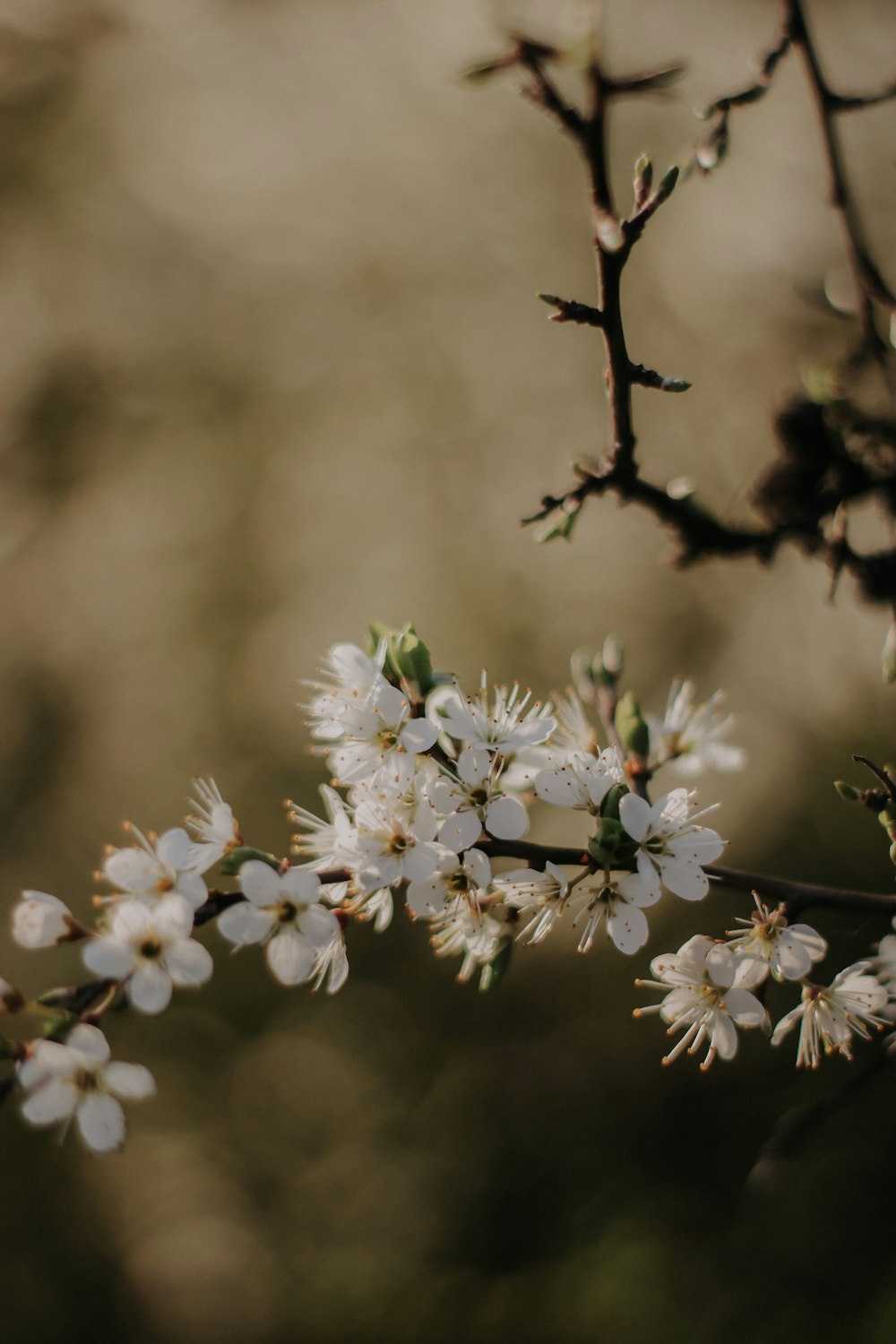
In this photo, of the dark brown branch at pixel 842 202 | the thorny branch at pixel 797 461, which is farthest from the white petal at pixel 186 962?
the dark brown branch at pixel 842 202

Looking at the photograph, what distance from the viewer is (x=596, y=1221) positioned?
329cm

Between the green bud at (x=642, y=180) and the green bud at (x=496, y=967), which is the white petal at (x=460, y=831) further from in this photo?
the green bud at (x=642, y=180)

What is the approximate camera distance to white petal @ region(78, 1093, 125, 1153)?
0.70 meters

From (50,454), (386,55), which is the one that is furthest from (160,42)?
(50,454)

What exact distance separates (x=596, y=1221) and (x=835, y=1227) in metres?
0.84

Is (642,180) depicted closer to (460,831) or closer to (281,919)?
(460,831)

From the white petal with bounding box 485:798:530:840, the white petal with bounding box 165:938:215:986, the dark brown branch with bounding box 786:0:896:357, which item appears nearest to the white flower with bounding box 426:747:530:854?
the white petal with bounding box 485:798:530:840

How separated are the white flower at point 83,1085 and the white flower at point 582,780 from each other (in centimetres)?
41

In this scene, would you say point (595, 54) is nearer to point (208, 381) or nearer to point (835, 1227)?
point (835, 1227)

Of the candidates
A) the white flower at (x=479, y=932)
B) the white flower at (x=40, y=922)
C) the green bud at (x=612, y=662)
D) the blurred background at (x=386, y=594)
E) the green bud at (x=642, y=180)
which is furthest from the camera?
the blurred background at (x=386, y=594)

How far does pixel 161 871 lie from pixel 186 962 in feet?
0.31

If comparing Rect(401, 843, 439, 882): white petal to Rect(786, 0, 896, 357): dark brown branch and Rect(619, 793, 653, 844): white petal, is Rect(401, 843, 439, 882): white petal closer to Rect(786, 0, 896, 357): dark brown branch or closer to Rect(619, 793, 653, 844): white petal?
Rect(619, 793, 653, 844): white petal

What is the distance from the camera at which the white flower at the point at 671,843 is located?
78 centimetres

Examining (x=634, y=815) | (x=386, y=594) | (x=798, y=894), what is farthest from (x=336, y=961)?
(x=386, y=594)
